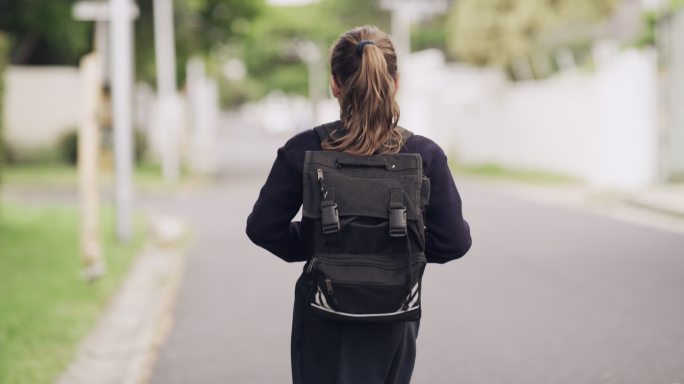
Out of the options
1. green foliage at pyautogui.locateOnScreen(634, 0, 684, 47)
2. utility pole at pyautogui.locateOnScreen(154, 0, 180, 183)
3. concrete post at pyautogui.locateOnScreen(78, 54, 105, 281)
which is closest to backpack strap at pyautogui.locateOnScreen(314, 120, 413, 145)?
concrete post at pyautogui.locateOnScreen(78, 54, 105, 281)

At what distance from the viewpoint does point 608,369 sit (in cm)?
539

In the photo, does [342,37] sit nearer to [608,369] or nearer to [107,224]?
[608,369]

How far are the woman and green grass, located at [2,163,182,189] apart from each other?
17.8 m

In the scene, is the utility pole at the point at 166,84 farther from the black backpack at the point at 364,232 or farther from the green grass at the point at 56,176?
the black backpack at the point at 364,232

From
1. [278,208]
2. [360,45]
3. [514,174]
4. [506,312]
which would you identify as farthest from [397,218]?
[514,174]

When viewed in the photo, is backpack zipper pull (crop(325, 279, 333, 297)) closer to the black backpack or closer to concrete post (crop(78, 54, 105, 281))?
the black backpack

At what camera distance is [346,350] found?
294 cm

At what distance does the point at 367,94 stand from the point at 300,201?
0.41 m

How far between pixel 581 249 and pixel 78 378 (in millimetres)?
6249

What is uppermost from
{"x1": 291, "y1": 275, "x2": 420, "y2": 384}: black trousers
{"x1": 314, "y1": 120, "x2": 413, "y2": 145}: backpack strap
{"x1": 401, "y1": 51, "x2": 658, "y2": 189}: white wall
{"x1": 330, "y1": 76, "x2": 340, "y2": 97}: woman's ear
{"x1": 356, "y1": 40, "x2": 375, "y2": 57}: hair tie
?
{"x1": 356, "y1": 40, "x2": 375, "y2": 57}: hair tie

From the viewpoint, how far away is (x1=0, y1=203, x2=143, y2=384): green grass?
5.65 meters

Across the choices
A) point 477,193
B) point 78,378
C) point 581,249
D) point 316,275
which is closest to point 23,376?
point 78,378

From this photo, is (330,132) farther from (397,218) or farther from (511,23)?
(511,23)

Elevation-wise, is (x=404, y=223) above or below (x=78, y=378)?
above
